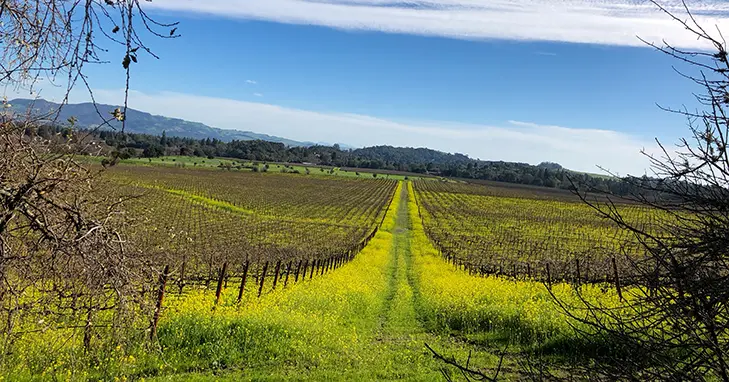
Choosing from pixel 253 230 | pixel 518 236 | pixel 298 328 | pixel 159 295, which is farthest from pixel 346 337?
pixel 518 236

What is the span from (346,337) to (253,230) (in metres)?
32.8

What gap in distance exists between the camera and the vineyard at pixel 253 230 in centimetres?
2020

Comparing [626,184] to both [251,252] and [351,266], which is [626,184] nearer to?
[351,266]

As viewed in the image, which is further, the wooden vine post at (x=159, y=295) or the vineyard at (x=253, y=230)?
the vineyard at (x=253, y=230)

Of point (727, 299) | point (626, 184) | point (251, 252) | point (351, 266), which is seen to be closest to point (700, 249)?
point (727, 299)

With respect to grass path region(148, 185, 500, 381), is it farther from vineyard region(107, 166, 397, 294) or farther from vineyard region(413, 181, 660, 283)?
vineyard region(413, 181, 660, 283)

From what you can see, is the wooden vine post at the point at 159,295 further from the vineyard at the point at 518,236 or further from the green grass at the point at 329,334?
the vineyard at the point at 518,236

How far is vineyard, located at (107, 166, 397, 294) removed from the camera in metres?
20.2

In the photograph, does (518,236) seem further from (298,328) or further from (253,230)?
(298,328)

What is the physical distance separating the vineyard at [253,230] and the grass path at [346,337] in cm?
168

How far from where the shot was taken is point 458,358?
940 centimetres

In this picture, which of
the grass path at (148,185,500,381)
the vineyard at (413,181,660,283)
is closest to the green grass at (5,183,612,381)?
the grass path at (148,185,500,381)

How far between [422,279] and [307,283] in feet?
23.0

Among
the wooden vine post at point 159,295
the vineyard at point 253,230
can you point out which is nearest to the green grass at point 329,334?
the wooden vine post at point 159,295
